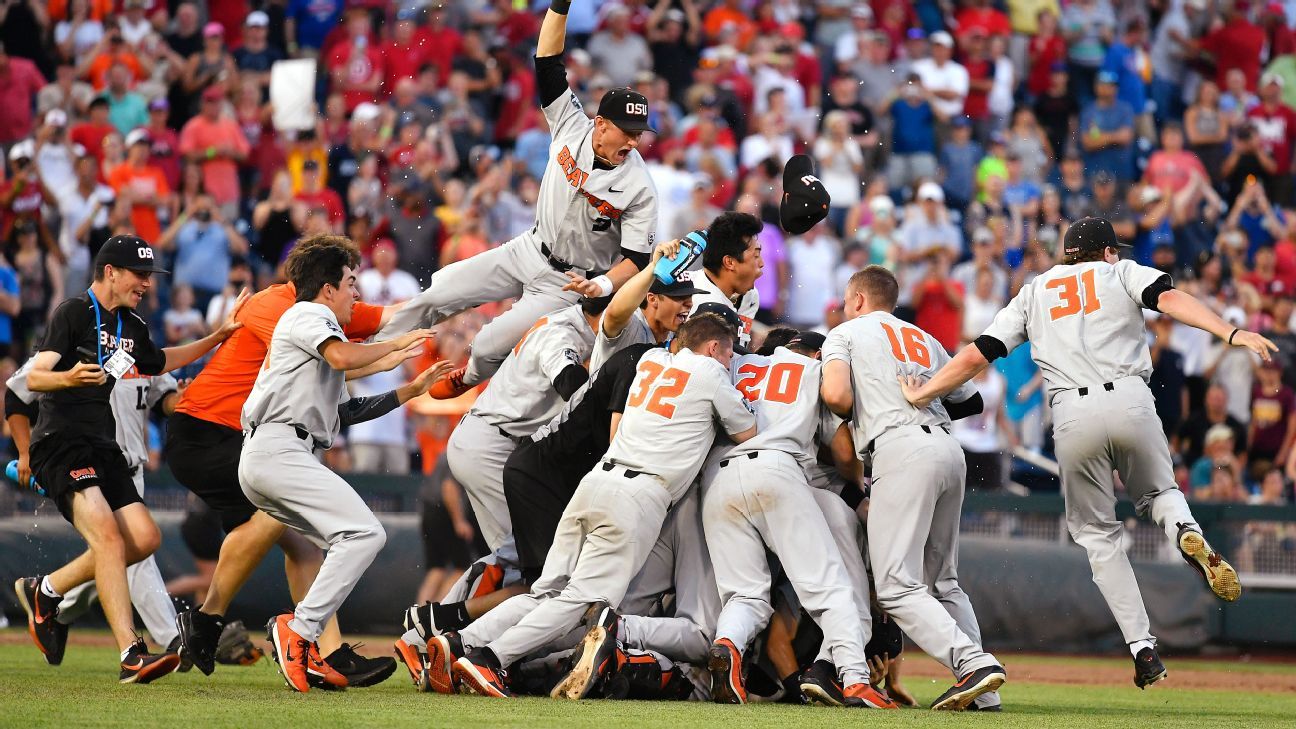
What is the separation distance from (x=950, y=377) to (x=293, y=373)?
10.6ft

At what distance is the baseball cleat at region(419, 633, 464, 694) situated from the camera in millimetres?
7746

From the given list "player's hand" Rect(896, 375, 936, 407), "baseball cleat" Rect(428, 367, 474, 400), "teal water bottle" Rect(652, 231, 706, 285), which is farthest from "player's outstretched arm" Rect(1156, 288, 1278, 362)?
"baseball cleat" Rect(428, 367, 474, 400)

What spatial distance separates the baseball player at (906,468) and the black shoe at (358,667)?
2417 mm

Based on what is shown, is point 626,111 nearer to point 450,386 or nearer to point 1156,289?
point 450,386

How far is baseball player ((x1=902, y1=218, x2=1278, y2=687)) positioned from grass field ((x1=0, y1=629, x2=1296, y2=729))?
0.73 meters

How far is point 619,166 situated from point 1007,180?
845 centimetres

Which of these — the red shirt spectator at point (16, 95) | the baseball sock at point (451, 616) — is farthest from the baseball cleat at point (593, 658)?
the red shirt spectator at point (16, 95)

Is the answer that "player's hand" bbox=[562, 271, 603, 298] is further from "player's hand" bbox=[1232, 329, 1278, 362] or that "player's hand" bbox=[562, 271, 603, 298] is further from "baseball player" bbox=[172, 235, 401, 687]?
"player's hand" bbox=[1232, 329, 1278, 362]

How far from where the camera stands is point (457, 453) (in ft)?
29.3

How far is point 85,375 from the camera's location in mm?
7879

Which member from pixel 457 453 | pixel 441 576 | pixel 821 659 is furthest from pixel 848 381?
pixel 441 576

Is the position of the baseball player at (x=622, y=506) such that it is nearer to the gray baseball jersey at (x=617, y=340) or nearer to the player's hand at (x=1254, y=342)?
the gray baseball jersey at (x=617, y=340)

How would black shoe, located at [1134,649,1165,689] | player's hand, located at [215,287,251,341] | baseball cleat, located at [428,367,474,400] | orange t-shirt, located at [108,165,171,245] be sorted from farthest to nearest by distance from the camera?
orange t-shirt, located at [108,165,171,245] < baseball cleat, located at [428,367,474,400] < player's hand, located at [215,287,251,341] < black shoe, located at [1134,649,1165,689]

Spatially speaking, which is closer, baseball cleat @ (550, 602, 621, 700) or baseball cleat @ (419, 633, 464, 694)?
baseball cleat @ (550, 602, 621, 700)
